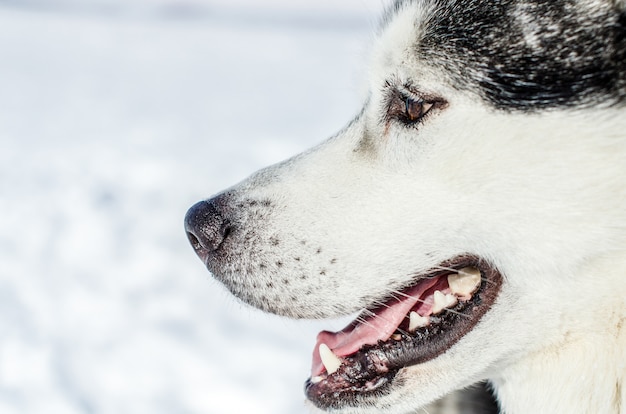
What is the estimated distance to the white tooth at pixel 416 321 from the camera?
1.75 meters

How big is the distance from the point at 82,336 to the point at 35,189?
1.87m

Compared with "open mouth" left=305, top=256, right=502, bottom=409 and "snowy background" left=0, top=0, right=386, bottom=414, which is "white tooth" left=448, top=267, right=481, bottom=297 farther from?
"snowy background" left=0, top=0, right=386, bottom=414

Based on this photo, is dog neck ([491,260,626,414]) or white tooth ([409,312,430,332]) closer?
dog neck ([491,260,626,414])

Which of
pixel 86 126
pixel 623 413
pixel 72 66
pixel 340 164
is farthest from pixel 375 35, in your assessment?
pixel 72 66

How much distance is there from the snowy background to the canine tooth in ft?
1.40

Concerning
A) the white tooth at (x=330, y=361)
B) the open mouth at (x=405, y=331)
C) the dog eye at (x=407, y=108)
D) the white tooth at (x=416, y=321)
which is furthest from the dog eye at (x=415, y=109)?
the white tooth at (x=330, y=361)

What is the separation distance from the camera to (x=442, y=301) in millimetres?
1756

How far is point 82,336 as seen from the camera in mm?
3285

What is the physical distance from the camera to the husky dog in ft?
5.11

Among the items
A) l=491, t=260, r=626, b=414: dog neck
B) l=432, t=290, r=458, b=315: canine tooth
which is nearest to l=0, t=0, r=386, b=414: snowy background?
l=432, t=290, r=458, b=315: canine tooth

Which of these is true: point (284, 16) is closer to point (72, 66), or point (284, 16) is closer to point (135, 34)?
point (135, 34)

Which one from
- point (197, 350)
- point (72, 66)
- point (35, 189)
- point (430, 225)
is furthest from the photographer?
point (72, 66)

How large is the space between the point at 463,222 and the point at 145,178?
3.75 meters

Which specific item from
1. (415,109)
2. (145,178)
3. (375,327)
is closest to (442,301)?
(375,327)
